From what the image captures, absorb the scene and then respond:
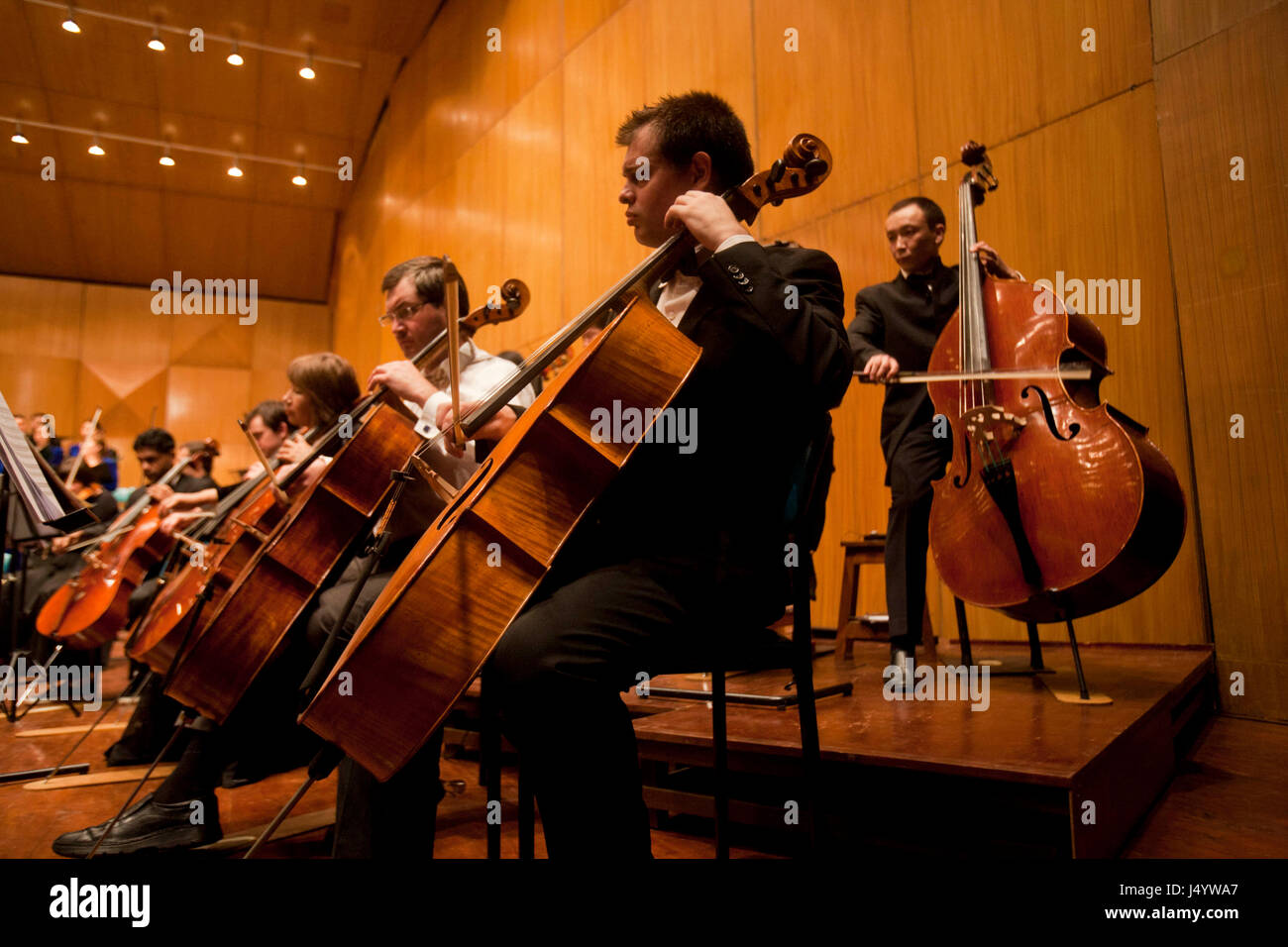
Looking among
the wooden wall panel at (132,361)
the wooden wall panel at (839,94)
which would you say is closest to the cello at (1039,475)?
the wooden wall panel at (839,94)

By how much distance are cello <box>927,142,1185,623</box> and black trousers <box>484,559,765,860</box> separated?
3.66ft

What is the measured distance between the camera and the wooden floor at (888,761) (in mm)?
1482

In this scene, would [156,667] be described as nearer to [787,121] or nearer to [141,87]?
[787,121]

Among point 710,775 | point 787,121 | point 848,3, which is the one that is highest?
point 848,3

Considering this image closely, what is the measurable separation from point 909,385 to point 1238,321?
3.33 feet

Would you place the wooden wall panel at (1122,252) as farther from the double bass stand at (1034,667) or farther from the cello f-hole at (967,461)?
the cello f-hole at (967,461)

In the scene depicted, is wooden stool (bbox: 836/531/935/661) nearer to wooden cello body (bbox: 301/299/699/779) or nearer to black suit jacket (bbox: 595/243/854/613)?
black suit jacket (bbox: 595/243/854/613)

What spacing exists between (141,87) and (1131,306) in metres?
Answer: 9.00

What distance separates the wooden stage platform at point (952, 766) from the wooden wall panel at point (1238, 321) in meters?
0.49

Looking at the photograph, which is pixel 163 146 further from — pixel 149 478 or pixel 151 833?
pixel 151 833

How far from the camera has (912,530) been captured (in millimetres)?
2451

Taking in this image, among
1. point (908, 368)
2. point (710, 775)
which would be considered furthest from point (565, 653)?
point (908, 368)

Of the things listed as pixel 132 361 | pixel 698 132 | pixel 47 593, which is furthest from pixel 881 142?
pixel 132 361
